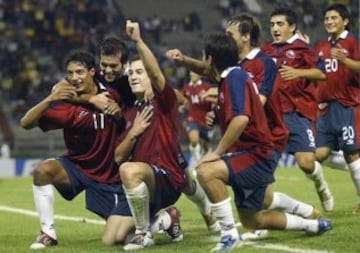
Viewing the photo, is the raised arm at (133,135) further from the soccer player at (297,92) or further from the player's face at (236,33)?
the soccer player at (297,92)

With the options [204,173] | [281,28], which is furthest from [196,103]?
[204,173]

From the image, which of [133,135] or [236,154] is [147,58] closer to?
[133,135]

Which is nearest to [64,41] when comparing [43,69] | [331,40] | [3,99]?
[43,69]

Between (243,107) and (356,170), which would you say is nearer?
(243,107)

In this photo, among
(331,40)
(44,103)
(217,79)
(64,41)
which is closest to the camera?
(217,79)

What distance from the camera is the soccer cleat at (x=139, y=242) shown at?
8898 mm

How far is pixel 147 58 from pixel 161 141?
A: 0.98m

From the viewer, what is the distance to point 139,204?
8828 mm

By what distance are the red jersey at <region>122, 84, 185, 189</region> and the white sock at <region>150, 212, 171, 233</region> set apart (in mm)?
384

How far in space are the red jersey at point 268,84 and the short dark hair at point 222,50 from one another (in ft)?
1.79

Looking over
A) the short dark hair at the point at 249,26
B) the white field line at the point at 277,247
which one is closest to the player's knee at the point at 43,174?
the white field line at the point at 277,247

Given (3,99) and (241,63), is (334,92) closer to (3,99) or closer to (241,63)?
(241,63)

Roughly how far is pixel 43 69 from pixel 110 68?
22.3m

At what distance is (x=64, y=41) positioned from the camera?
32469 millimetres
